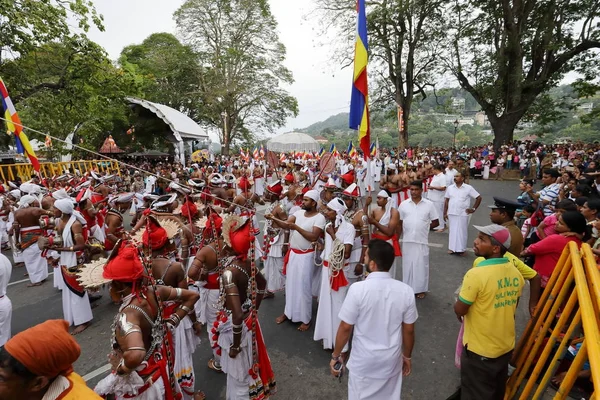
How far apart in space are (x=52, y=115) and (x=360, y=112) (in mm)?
14759

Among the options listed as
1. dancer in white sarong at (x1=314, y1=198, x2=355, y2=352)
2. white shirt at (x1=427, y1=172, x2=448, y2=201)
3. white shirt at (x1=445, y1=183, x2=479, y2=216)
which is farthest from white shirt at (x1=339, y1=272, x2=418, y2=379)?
white shirt at (x1=427, y1=172, x2=448, y2=201)

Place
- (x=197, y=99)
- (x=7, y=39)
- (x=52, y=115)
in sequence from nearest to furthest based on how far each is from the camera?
(x=7, y=39) < (x=52, y=115) < (x=197, y=99)

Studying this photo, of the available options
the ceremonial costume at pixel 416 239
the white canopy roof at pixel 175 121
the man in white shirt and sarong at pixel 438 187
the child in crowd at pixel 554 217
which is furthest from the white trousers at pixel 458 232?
the white canopy roof at pixel 175 121

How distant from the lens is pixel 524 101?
2072 cm

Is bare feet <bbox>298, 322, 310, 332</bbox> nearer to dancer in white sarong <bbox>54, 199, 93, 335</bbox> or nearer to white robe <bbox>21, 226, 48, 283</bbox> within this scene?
dancer in white sarong <bbox>54, 199, 93, 335</bbox>

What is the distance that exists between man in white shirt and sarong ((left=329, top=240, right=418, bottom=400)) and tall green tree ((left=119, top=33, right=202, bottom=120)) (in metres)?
32.6

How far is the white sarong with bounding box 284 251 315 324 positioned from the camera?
4648mm

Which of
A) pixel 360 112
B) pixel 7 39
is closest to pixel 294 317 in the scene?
pixel 360 112

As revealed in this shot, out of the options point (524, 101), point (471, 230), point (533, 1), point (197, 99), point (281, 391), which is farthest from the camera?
point (197, 99)

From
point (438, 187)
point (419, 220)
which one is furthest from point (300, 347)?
point (438, 187)

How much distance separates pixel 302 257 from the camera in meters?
4.62

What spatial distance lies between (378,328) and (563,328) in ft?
5.27

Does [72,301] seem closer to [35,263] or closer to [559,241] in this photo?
[35,263]

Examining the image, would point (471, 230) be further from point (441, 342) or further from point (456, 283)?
point (441, 342)
